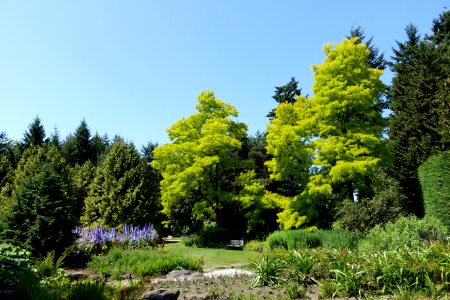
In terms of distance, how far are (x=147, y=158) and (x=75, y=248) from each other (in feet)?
98.3

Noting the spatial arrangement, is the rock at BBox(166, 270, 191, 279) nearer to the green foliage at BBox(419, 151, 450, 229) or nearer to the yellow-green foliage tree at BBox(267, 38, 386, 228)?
the yellow-green foliage tree at BBox(267, 38, 386, 228)

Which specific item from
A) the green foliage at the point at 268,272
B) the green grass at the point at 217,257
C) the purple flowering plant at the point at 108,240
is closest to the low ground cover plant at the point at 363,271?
the green foliage at the point at 268,272

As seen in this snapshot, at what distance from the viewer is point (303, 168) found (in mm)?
19297

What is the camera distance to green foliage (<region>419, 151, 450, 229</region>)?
14672 mm

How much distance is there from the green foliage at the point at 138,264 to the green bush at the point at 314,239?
14.2 feet

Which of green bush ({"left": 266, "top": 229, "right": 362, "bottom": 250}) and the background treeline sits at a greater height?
the background treeline

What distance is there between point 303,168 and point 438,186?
242 inches

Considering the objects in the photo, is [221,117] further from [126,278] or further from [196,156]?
[126,278]

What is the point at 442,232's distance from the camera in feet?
35.7

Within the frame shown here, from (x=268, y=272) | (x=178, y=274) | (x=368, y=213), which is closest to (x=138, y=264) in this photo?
(x=178, y=274)

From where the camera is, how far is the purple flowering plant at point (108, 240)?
13537 millimetres

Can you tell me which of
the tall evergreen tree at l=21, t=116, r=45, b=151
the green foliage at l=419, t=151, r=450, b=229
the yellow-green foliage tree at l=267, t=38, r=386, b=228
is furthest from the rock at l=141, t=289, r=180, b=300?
the tall evergreen tree at l=21, t=116, r=45, b=151

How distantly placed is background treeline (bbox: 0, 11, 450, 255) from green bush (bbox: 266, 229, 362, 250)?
58.1 inches

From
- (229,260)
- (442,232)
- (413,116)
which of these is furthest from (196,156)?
(442,232)
